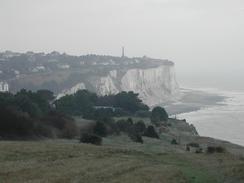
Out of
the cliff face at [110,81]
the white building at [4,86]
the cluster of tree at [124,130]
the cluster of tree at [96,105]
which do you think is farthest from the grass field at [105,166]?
the white building at [4,86]

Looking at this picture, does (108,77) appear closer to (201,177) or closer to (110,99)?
(110,99)

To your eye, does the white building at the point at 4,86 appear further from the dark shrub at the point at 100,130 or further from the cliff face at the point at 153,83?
the dark shrub at the point at 100,130

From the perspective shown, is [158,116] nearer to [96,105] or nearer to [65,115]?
[96,105]

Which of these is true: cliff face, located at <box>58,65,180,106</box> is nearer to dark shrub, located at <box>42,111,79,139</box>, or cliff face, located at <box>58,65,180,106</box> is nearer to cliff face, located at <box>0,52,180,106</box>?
cliff face, located at <box>0,52,180,106</box>

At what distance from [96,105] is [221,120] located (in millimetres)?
36011

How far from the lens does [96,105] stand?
92.9 meters

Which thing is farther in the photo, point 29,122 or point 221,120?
point 221,120

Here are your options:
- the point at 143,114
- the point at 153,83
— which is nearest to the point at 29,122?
the point at 143,114

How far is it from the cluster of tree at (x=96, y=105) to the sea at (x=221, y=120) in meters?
14.4

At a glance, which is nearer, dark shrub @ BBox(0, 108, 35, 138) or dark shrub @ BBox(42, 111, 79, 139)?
dark shrub @ BBox(0, 108, 35, 138)

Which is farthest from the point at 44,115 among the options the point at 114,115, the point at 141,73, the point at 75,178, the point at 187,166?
the point at 141,73

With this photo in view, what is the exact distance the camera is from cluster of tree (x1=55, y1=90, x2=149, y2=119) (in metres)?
78.6

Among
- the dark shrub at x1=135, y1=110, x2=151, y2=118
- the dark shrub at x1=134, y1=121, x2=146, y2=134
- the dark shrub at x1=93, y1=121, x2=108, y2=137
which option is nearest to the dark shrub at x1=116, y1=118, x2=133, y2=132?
the dark shrub at x1=134, y1=121, x2=146, y2=134

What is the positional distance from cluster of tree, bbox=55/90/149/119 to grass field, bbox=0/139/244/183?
44.3m
